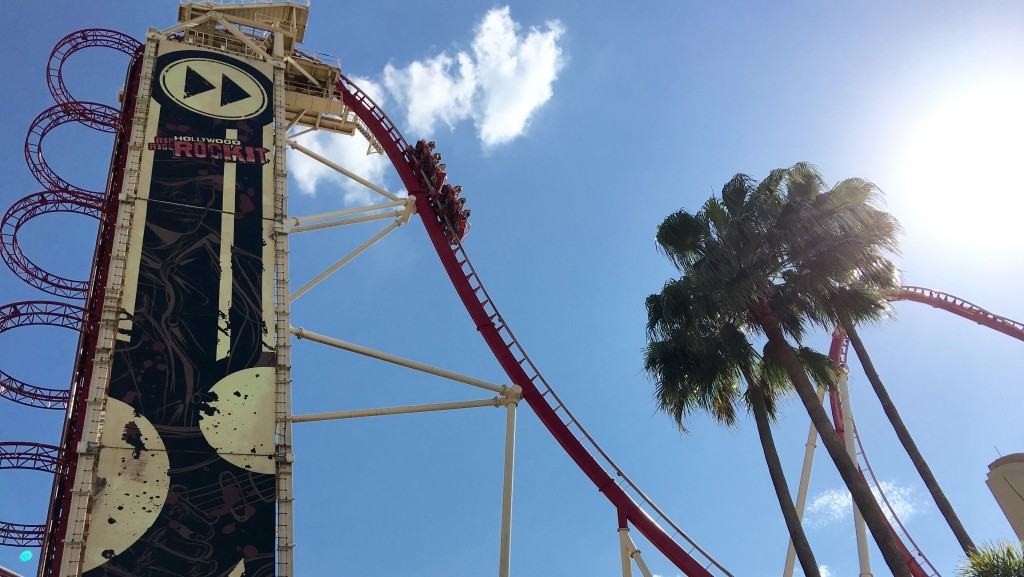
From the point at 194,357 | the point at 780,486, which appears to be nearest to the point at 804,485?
the point at 780,486

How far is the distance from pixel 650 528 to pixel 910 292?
17.0 meters

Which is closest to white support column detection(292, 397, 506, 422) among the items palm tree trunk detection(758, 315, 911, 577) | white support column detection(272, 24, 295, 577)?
white support column detection(272, 24, 295, 577)

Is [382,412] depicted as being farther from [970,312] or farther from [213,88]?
[970,312]

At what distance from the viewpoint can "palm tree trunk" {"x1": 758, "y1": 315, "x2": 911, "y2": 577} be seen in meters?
13.4

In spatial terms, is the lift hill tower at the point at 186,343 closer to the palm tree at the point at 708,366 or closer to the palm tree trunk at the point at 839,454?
the palm tree at the point at 708,366

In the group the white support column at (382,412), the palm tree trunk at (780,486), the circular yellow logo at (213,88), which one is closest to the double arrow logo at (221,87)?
the circular yellow logo at (213,88)

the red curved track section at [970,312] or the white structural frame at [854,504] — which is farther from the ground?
the red curved track section at [970,312]

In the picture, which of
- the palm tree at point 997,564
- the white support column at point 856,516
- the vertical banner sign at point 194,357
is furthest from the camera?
the white support column at point 856,516

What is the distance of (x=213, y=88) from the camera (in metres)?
21.4

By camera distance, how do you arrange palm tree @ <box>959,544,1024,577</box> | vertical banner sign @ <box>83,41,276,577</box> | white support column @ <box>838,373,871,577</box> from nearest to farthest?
palm tree @ <box>959,544,1024,577</box>
vertical banner sign @ <box>83,41,276,577</box>
white support column @ <box>838,373,871,577</box>

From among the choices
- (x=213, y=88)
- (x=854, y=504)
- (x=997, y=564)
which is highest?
(x=213, y=88)

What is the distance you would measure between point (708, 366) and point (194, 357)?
9247mm

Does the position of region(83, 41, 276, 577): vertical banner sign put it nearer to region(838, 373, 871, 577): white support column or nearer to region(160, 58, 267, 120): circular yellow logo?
region(160, 58, 267, 120): circular yellow logo

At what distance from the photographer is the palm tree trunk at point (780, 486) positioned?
14170mm
